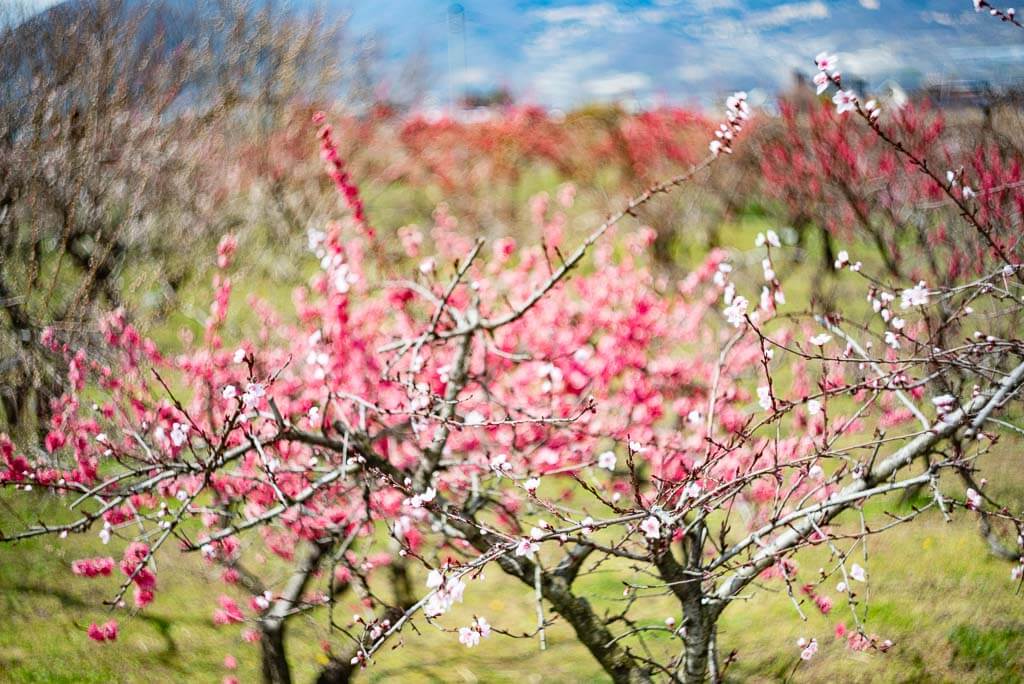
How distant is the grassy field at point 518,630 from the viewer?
356cm

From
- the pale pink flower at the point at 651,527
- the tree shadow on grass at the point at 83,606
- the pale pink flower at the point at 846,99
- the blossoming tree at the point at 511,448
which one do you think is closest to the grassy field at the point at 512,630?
the tree shadow on grass at the point at 83,606

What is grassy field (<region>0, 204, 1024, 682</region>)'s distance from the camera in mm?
3557

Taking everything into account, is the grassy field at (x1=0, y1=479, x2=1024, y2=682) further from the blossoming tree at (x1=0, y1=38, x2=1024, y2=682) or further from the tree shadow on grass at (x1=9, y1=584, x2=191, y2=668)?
the blossoming tree at (x1=0, y1=38, x2=1024, y2=682)

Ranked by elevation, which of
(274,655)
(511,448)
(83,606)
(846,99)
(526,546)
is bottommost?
(83,606)

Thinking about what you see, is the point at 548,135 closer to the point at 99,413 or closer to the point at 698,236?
the point at 698,236

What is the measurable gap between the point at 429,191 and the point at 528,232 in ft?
7.84

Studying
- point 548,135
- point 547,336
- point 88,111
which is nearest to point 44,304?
point 88,111

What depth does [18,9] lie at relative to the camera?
4.96 m

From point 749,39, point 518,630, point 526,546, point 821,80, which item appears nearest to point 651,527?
point 526,546

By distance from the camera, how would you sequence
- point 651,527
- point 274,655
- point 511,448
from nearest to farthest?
point 651,527, point 274,655, point 511,448

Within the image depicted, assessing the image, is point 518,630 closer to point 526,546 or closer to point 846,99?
point 526,546

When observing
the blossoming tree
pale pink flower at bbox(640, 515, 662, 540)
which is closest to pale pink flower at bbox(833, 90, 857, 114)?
the blossoming tree

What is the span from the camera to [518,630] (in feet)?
13.7

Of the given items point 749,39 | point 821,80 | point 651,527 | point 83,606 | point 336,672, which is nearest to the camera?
point 651,527
